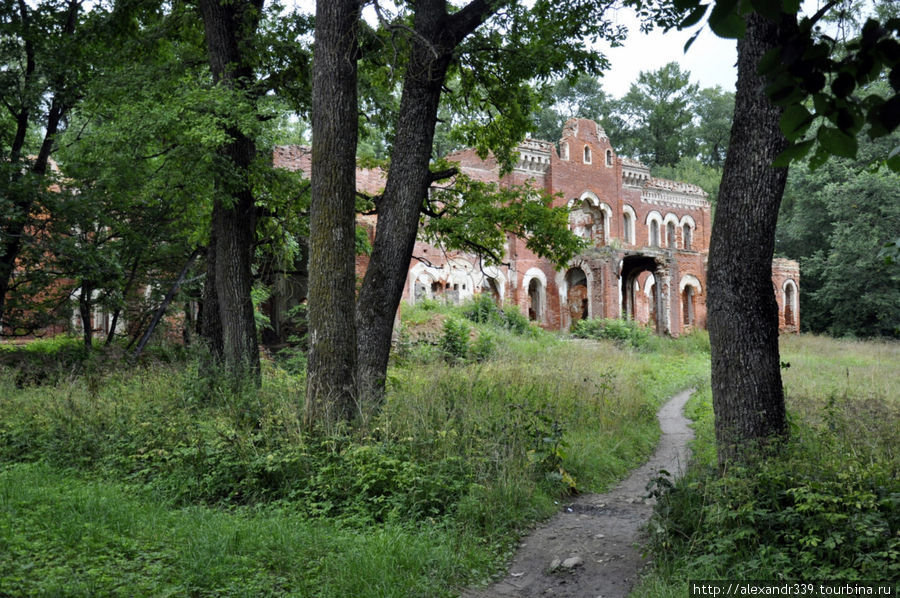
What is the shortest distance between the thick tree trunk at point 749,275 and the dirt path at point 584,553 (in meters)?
0.79

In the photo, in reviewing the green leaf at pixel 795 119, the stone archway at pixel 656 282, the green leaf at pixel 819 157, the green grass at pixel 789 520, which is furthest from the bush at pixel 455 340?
the green leaf at pixel 795 119

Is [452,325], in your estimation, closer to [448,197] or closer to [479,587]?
[448,197]

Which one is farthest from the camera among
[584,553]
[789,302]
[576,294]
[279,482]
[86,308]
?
[789,302]

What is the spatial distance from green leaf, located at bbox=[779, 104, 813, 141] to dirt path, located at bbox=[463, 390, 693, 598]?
3497 millimetres

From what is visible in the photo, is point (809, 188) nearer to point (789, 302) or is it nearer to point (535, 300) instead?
point (789, 302)

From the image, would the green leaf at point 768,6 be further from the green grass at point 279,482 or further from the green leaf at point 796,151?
the green grass at point 279,482

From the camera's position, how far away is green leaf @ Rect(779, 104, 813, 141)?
6.95ft

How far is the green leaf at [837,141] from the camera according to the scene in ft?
6.76

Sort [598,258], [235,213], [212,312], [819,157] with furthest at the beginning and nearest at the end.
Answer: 1. [598,258]
2. [212,312]
3. [235,213]
4. [819,157]

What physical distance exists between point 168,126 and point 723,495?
26.0 feet

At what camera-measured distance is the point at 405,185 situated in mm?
8094

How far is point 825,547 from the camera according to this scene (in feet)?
13.4

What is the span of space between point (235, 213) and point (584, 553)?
293 inches

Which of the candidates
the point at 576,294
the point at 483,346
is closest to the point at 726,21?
the point at 483,346
